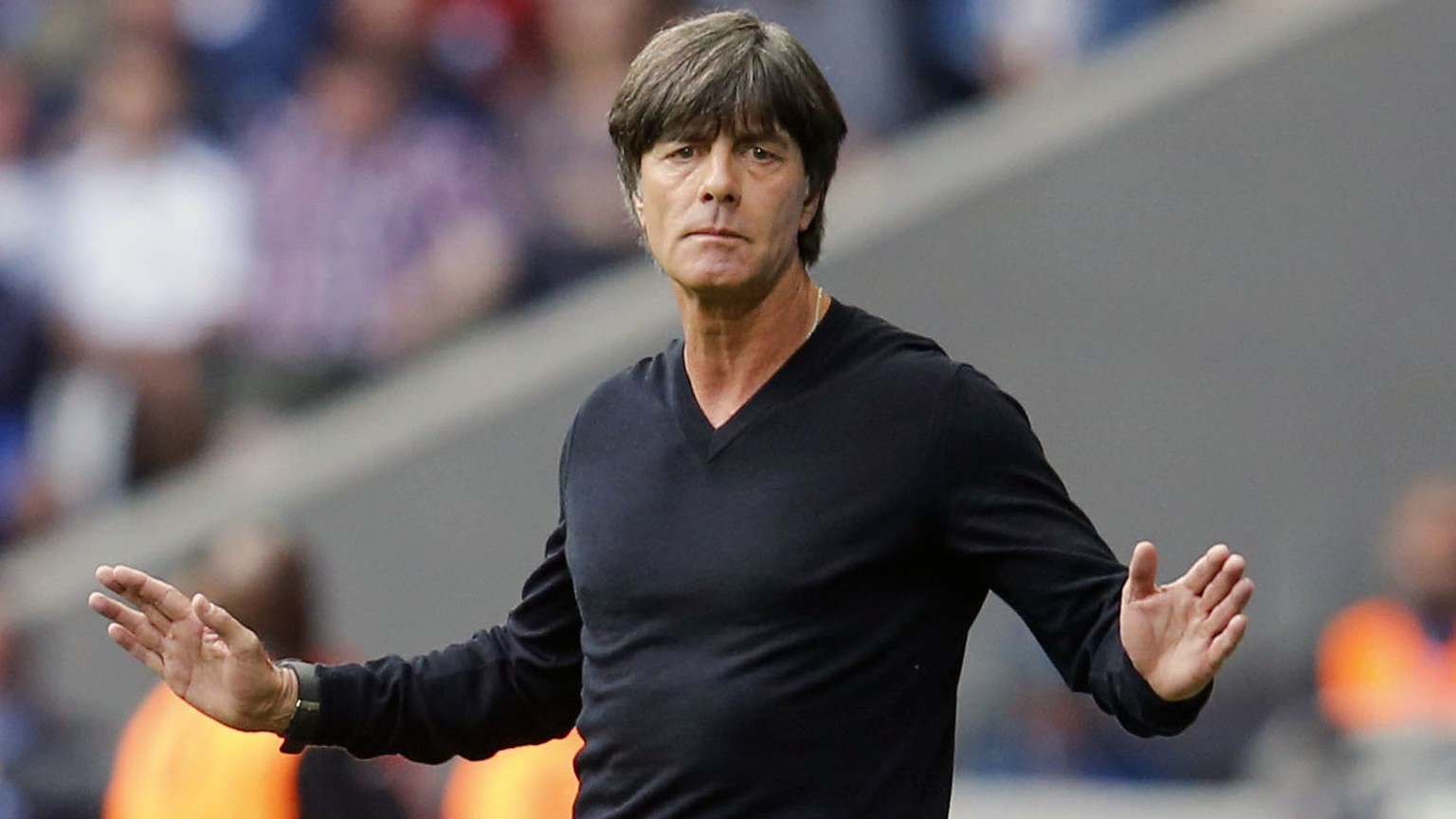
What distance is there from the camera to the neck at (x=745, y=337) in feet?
12.9

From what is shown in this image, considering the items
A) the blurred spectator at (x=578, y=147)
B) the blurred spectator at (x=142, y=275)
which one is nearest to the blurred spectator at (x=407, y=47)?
the blurred spectator at (x=578, y=147)

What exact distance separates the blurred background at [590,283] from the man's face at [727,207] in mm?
6574

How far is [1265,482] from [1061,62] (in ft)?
5.58

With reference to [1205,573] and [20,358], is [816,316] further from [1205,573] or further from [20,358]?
[20,358]

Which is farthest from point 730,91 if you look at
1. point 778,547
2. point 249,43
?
point 249,43

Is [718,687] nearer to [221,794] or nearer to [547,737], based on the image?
[547,737]

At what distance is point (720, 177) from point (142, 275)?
728 cm

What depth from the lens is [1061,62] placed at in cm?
1106

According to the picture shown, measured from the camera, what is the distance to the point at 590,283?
10766 mm

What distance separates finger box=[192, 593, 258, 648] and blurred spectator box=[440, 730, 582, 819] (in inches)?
119

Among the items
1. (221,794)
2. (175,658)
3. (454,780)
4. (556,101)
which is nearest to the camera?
(175,658)

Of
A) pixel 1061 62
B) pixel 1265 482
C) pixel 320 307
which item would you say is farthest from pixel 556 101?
pixel 1265 482

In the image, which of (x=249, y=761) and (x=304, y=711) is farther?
(x=249, y=761)

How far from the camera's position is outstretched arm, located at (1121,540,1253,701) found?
11.5ft
